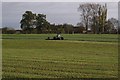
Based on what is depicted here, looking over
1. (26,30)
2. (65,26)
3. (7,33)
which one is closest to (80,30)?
(65,26)

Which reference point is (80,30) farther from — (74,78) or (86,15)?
(74,78)

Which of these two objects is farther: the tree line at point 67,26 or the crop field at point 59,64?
the tree line at point 67,26

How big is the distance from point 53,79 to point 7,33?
61.2 meters

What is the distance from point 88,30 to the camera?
299 ft

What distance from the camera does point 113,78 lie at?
29.1 ft

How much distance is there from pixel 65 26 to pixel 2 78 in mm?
72612

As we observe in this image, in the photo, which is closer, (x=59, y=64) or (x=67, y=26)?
(x=59, y=64)

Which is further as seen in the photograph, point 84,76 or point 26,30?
point 26,30

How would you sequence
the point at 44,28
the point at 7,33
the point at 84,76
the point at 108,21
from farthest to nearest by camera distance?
the point at 44,28 < the point at 108,21 < the point at 7,33 < the point at 84,76

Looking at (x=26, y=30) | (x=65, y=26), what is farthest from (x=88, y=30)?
(x=26, y=30)

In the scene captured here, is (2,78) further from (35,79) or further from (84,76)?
(84,76)

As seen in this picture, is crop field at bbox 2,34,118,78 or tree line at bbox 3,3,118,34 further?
tree line at bbox 3,3,118,34

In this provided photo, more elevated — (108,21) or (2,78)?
(108,21)

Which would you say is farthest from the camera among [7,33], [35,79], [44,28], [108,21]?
[44,28]
